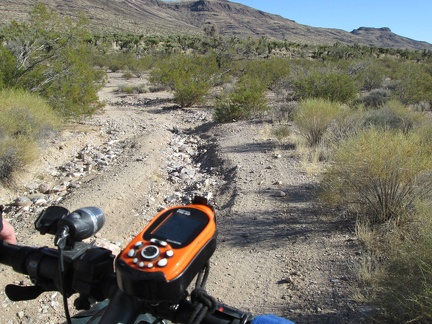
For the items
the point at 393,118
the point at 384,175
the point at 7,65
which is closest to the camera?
the point at 384,175

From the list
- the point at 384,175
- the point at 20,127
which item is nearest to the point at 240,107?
the point at 20,127

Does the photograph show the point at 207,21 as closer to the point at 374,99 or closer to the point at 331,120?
the point at 374,99

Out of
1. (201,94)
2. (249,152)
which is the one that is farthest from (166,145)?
(201,94)

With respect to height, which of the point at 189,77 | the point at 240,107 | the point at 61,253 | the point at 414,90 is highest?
the point at 414,90

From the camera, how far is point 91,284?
1.27m

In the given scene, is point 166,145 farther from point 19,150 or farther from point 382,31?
A: point 382,31

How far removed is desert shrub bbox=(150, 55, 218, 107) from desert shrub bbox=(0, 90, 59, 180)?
8.15 metres

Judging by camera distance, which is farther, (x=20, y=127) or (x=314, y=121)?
(x=314, y=121)

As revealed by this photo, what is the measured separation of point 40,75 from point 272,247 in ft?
31.6

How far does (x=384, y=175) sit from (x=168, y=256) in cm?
498

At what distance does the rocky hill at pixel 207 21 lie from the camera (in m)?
88.2

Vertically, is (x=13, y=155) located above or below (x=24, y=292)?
below

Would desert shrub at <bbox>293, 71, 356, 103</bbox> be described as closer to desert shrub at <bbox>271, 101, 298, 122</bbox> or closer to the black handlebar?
desert shrub at <bbox>271, 101, 298, 122</bbox>

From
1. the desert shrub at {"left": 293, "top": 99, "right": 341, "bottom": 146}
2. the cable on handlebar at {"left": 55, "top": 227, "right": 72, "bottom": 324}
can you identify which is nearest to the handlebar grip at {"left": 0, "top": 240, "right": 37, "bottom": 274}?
the cable on handlebar at {"left": 55, "top": 227, "right": 72, "bottom": 324}
